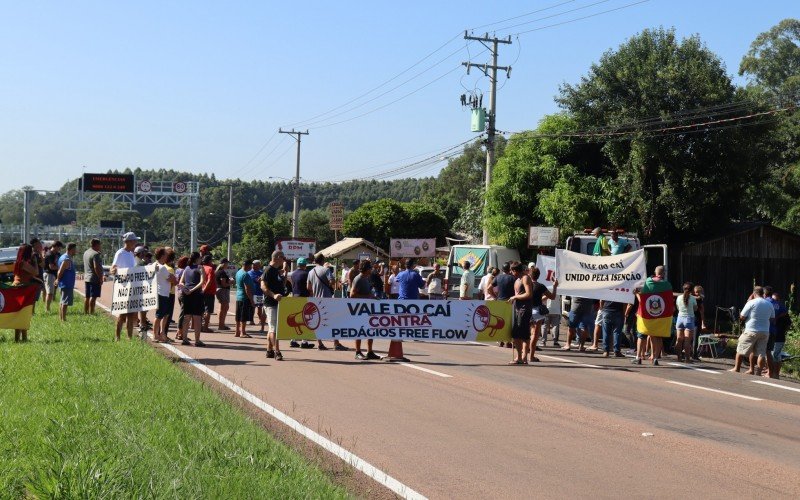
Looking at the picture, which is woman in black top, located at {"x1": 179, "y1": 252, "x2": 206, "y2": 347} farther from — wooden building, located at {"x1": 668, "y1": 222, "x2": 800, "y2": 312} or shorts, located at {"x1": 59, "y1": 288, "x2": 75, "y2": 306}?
wooden building, located at {"x1": 668, "y1": 222, "x2": 800, "y2": 312}

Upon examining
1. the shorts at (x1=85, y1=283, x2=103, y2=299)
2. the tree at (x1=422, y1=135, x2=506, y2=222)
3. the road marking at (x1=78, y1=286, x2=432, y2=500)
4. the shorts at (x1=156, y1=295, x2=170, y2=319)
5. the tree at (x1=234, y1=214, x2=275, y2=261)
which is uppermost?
the tree at (x1=422, y1=135, x2=506, y2=222)

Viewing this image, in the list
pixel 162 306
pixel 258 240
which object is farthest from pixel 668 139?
pixel 258 240

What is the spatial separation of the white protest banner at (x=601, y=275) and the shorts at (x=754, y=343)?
107 inches

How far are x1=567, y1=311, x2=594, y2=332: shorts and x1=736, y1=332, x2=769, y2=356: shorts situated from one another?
426 centimetres

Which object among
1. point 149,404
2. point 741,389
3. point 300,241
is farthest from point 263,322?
point 300,241

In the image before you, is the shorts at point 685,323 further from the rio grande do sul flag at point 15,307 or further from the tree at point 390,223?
the tree at point 390,223

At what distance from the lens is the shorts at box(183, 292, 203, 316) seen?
61.1 ft

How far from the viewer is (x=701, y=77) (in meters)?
35.1

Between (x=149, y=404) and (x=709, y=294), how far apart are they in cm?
3132

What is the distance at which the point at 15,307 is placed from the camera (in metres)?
16.0

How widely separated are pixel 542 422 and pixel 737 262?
95.7 ft

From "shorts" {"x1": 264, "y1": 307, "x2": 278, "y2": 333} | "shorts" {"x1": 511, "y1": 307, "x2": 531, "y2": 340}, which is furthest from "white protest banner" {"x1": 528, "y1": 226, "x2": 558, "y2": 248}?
"shorts" {"x1": 264, "y1": 307, "x2": 278, "y2": 333}

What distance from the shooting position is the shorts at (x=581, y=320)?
21719 millimetres

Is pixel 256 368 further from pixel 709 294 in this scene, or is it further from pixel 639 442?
pixel 709 294
